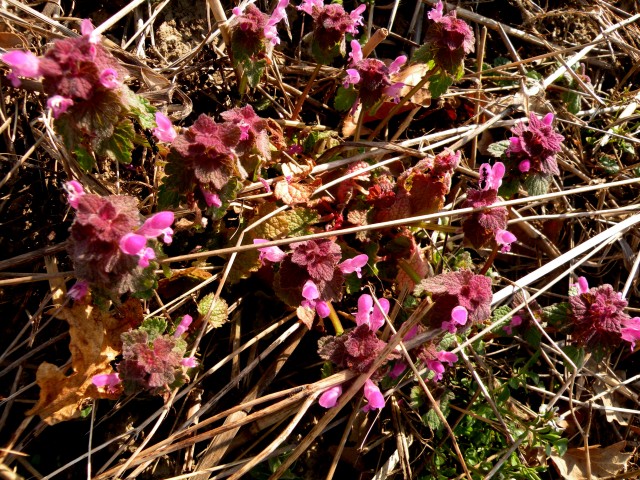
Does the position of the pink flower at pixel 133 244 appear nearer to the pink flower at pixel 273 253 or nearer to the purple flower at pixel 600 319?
the pink flower at pixel 273 253

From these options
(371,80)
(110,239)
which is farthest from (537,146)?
(110,239)

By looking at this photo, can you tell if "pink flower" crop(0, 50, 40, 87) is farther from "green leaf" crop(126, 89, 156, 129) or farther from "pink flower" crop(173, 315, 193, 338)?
"pink flower" crop(173, 315, 193, 338)

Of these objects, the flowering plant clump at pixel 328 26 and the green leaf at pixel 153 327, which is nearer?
the green leaf at pixel 153 327

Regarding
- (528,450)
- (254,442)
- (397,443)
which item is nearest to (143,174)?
(254,442)

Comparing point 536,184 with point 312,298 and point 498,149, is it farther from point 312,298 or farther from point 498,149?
point 312,298

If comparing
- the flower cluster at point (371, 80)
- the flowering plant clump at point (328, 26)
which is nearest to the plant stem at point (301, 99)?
the flowering plant clump at point (328, 26)

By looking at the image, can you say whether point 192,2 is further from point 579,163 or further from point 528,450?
point 528,450
